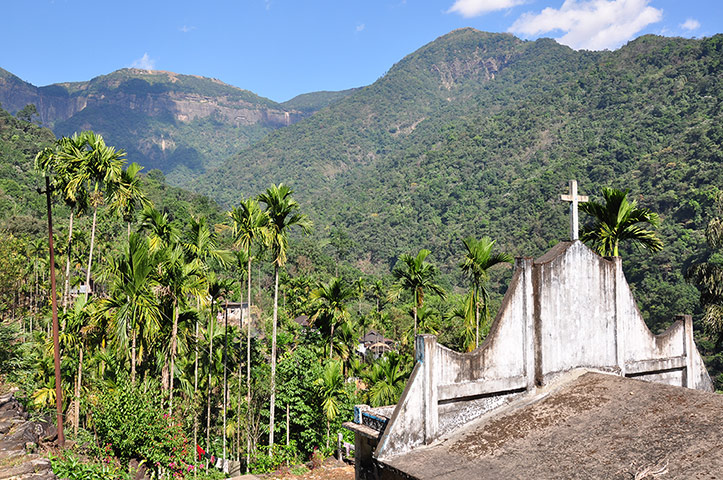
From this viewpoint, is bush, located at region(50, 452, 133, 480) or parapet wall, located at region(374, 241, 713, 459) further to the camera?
bush, located at region(50, 452, 133, 480)

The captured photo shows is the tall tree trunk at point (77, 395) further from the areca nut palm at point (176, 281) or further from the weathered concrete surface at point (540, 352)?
the weathered concrete surface at point (540, 352)

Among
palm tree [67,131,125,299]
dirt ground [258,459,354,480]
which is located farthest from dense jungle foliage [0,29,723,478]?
dirt ground [258,459,354,480]

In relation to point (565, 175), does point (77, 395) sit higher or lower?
lower

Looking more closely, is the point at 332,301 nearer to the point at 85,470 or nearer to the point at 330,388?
the point at 330,388

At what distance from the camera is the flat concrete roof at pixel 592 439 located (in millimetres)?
6867

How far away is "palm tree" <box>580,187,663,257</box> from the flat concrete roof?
4.19 meters

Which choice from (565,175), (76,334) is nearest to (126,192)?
(76,334)

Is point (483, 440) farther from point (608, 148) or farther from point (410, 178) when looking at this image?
point (410, 178)

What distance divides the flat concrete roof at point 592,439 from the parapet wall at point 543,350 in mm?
398

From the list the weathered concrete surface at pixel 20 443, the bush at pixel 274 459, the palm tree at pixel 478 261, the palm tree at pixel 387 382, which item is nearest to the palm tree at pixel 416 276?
the palm tree at pixel 387 382

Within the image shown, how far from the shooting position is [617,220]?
40.7ft

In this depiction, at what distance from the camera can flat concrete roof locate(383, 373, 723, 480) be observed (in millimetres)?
6867

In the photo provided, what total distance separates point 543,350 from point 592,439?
223 cm

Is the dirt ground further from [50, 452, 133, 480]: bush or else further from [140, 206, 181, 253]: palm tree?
[140, 206, 181, 253]: palm tree
